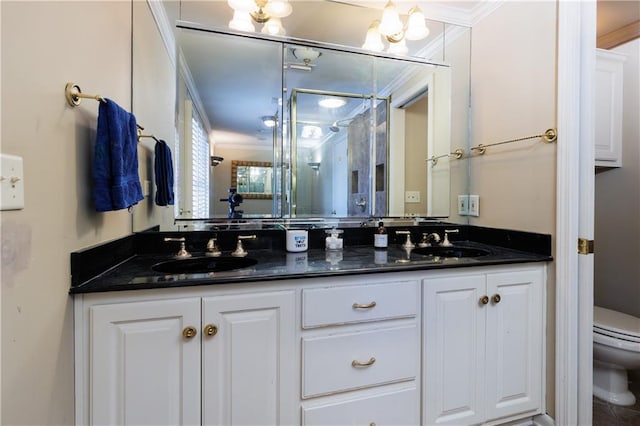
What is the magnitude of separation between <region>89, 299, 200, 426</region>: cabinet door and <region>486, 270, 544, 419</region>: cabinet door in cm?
120

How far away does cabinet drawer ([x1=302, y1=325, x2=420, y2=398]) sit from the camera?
109cm

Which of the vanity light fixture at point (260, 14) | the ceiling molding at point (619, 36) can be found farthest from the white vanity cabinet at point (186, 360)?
the ceiling molding at point (619, 36)

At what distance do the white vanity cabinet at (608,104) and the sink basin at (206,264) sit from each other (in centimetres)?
234

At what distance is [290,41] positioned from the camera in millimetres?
1757

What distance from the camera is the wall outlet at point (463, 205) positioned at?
6.49 ft

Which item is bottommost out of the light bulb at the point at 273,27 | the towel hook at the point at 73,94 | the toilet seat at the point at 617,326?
the toilet seat at the point at 617,326

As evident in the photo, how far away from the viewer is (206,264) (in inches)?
56.1

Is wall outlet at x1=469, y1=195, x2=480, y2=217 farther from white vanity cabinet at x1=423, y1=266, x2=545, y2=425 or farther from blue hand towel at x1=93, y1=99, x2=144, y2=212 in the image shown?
blue hand towel at x1=93, y1=99, x2=144, y2=212

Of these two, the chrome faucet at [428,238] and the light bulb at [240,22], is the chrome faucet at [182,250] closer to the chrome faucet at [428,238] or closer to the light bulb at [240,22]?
the light bulb at [240,22]

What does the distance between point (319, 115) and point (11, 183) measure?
150cm

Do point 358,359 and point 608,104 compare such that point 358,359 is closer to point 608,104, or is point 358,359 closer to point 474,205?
point 474,205

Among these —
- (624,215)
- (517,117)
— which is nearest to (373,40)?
(517,117)

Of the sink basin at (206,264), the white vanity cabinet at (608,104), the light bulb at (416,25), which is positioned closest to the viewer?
the sink basin at (206,264)

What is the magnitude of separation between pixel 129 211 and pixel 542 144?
6.39 feet
